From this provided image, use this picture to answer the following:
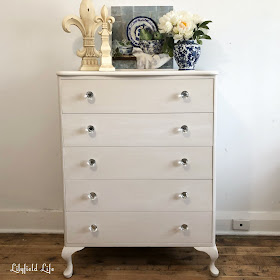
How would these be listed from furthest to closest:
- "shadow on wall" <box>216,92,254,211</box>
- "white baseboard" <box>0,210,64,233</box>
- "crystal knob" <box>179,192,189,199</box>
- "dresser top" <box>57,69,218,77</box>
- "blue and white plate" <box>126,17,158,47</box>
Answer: "white baseboard" <box>0,210,64,233</box> < "shadow on wall" <box>216,92,254,211</box> < "blue and white plate" <box>126,17,158,47</box> < "crystal knob" <box>179,192,189,199</box> < "dresser top" <box>57,69,218,77</box>

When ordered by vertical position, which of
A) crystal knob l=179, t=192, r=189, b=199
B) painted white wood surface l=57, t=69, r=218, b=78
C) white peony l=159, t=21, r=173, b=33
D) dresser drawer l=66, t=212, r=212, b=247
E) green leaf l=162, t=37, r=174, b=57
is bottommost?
dresser drawer l=66, t=212, r=212, b=247

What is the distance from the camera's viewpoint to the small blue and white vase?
1886 mm

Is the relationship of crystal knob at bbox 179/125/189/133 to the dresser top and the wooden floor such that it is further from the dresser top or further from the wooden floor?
the wooden floor

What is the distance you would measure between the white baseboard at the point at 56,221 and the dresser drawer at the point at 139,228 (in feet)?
1.76

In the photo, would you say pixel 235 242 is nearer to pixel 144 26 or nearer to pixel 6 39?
pixel 144 26

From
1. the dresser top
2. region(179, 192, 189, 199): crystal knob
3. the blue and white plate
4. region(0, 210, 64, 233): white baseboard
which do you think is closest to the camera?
the dresser top

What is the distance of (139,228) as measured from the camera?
1.88m

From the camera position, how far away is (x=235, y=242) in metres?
2.27

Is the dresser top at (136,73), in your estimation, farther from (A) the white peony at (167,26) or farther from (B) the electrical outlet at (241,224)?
(B) the electrical outlet at (241,224)

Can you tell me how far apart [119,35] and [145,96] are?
0.61 meters

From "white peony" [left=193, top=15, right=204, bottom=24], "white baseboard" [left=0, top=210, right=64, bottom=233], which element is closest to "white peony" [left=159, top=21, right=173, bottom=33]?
"white peony" [left=193, top=15, right=204, bottom=24]

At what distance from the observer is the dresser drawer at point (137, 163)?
71.6 inches

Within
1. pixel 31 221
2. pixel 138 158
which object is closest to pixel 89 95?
pixel 138 158

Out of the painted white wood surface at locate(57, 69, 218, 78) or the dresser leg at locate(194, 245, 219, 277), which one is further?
the dresser leg at locate(194, 245, 219, 277)
